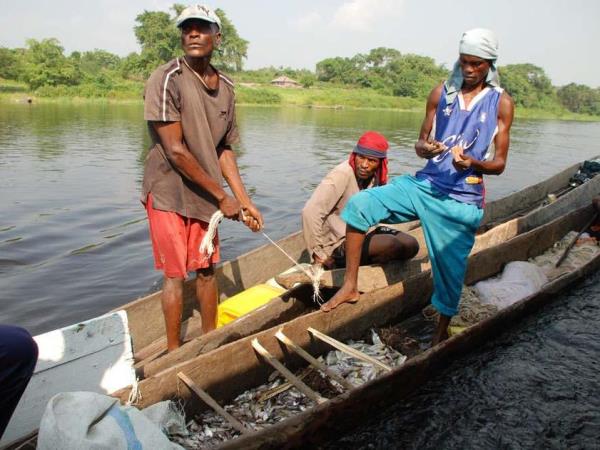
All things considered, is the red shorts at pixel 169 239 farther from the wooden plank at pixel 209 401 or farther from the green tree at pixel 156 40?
the green tree at pixel 156 40

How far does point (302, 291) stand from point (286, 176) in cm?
936

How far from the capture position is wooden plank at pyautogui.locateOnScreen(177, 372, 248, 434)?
2.62 metres

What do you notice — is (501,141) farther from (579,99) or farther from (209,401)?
(579,99)

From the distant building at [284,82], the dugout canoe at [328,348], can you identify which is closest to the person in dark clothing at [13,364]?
the dugout canoe at [328,348]

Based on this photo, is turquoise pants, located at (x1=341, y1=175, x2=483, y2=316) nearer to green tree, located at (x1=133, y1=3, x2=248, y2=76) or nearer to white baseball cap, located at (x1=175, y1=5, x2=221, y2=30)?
white baseball cap, located at (x1=175, y1=5, x2=221, y2=30)

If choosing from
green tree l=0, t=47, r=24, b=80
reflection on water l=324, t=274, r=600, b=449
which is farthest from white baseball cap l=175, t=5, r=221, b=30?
green tree l=0, t=47, r=24, b=80

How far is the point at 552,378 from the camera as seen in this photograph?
3.84 metres

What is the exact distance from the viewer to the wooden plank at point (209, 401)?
2.62 metres

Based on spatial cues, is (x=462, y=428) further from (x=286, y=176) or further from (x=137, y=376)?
(x=286, y=176)

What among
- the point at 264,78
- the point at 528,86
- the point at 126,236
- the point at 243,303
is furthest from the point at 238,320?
the point at 528,86

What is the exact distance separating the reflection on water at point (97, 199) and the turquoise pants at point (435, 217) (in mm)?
3248

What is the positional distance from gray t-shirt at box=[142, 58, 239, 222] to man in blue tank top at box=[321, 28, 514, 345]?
1.03 meters

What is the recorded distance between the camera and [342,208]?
4.29 m

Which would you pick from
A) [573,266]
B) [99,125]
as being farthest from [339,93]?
[573,266]
